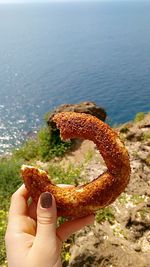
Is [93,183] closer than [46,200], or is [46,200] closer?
[46,200]

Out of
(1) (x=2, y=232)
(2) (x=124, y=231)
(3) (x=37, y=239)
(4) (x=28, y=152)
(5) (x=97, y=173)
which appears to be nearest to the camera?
(3) (x=37, y=239)

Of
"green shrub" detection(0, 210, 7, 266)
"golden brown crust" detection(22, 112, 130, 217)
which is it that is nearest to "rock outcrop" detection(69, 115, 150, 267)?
"golden brown crust" detection(22, 112, 130, 217)

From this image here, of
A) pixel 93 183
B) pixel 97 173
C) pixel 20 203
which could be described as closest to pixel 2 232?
pixel 97 173

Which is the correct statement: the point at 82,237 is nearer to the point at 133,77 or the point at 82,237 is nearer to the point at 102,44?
the point at 133,77

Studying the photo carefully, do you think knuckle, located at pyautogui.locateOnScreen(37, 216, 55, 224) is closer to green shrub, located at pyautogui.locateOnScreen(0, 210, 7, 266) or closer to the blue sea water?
green shrub, located at pyautogui.locateOnScreen(0, 210, 7, 266)

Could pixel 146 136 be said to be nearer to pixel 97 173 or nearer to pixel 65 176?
pixel 97 173

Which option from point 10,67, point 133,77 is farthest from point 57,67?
point 133,77

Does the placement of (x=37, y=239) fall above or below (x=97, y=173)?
above
